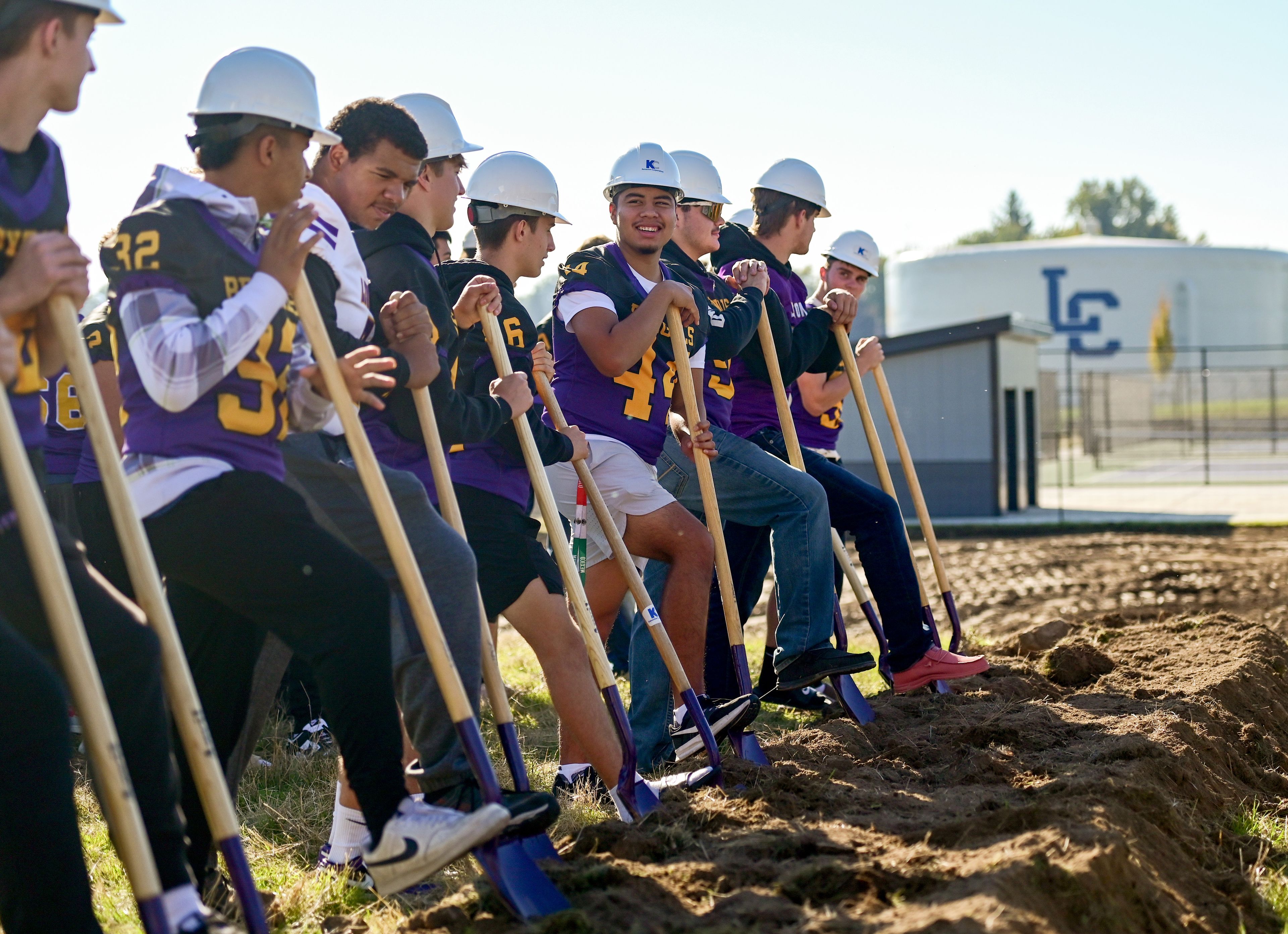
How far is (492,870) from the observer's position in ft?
11.1

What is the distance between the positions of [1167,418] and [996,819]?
146 feet

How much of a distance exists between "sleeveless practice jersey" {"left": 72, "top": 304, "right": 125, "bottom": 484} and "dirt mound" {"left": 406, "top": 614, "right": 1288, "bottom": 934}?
217 centimetres

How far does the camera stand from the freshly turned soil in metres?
Result: 3.21

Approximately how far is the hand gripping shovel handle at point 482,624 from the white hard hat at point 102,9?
1372 millimetres

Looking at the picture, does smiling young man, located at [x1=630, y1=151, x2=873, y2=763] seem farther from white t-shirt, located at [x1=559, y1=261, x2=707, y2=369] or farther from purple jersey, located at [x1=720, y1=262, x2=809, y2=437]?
white t-shirt, located at [x1=559, y1=261, x2=707, y2=369]

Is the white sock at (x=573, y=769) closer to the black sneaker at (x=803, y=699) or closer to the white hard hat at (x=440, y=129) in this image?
the black sneaker at (x=803, y=699)

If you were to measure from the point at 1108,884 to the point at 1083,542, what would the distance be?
41.0 feet

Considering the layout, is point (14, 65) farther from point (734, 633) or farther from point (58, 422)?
point (734, 633)

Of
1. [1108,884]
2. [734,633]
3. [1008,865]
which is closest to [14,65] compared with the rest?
[1008,865]

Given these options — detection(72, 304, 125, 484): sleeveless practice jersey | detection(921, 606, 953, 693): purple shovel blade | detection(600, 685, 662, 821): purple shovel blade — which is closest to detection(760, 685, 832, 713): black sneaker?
detection(921, 606, 953, 693): purple shovel blade

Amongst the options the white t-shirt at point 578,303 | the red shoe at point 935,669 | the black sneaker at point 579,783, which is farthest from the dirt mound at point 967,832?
the white t-shirt at point 578,303

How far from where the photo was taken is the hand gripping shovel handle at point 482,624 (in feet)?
13.3

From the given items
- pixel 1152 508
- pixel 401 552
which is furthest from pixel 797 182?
pixel 1152 508

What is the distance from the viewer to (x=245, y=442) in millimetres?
3371
